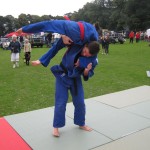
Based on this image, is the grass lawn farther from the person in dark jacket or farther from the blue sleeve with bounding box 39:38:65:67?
the blue sleeve with bounding box 39:38:65:67

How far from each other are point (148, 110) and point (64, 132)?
200 centimetres

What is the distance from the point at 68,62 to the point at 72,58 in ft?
0.32

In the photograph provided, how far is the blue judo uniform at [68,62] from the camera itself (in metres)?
3.52

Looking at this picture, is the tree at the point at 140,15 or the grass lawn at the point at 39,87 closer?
the grass lawn at the point at 39,87

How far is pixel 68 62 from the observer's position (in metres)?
3.88

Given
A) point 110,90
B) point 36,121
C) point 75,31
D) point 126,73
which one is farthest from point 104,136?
point 126,73

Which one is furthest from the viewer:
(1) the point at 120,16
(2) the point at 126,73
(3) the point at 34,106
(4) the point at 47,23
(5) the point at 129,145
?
(1) the point at 120,16

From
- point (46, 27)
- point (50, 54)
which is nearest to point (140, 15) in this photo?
point (50, 54)

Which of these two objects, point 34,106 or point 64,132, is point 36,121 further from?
point 34,106

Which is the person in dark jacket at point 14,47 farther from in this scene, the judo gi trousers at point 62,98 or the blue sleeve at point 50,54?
the judo gi trousers at point 62,98

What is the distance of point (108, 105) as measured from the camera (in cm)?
563

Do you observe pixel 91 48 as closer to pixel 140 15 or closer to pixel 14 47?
pixel 14 47

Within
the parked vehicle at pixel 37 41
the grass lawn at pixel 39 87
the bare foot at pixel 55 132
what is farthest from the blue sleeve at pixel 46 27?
the parked vehicle at pixel 37 41

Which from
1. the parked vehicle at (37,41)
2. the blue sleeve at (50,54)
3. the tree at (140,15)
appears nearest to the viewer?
the blue sleeve at (50,54)
